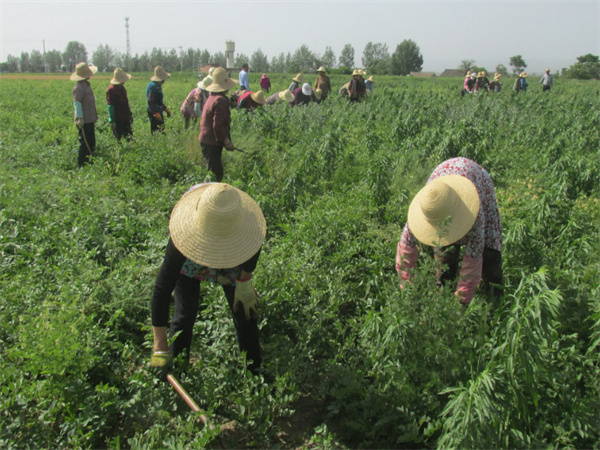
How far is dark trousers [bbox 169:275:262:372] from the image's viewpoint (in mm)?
2887

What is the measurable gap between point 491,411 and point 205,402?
158cm

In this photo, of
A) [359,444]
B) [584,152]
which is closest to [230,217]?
[359,444]

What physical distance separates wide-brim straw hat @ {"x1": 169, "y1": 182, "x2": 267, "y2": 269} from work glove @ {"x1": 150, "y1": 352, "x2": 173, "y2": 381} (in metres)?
0.69

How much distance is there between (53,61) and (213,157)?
14926 cm

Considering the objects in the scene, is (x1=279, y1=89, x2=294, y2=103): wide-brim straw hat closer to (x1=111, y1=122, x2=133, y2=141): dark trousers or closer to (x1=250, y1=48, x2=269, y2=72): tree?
(x1=111, y1=122, x2=133, y2=141): dark trousers

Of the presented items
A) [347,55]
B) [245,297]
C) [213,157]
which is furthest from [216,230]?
[347,55]

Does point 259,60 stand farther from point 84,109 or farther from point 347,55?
point 84,109

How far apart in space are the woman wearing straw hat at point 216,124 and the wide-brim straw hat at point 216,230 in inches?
154

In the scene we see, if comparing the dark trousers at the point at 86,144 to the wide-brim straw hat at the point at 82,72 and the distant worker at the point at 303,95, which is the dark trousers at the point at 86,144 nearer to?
the wide-brim straw hat at the point at 82,72

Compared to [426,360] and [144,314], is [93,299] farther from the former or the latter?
[426,360]

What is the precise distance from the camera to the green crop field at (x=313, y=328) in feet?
7.78

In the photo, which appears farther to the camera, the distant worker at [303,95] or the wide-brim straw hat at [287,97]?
the distant worker at [303,95]

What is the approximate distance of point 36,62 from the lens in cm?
12681

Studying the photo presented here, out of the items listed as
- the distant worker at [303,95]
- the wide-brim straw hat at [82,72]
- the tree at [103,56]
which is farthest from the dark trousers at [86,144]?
the tree at [103,56]
